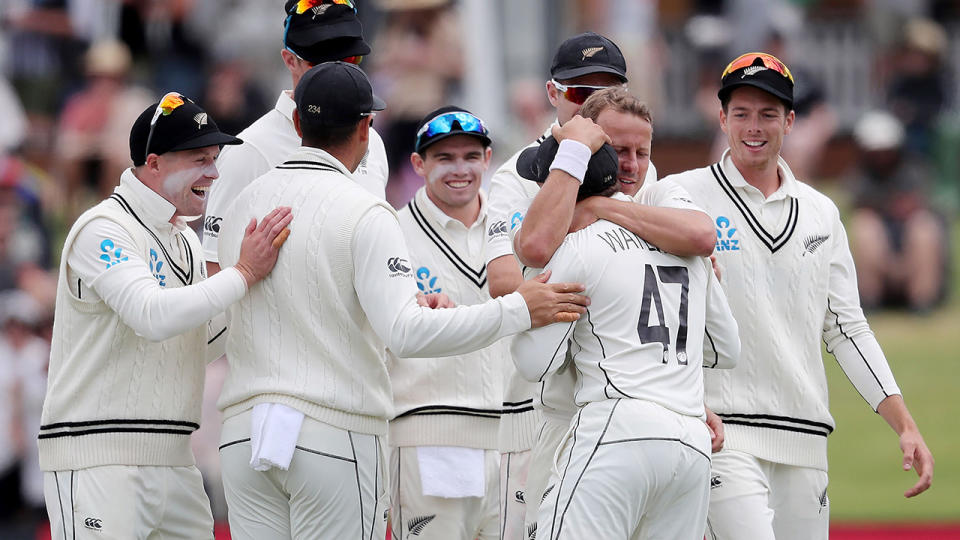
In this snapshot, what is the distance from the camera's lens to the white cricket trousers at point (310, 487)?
489cm

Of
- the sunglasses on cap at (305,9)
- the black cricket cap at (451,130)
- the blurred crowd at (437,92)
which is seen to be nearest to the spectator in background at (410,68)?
the blurred crowd at (437,92)

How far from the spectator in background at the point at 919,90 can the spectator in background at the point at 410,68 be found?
17.5 feet

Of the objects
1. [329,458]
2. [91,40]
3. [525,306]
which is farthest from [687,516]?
[91,40]

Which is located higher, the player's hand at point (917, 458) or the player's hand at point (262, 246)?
the player's hand at point (262, 246)

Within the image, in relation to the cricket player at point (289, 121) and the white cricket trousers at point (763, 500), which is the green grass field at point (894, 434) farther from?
Result: the cricket player at point (289, 121)

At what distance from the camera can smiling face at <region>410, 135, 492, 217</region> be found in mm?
6172

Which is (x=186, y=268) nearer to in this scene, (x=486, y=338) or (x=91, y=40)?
(x=486, y=338)

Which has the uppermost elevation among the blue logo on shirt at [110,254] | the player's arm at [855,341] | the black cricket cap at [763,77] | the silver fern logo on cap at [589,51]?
the silver fern logo on cap at [589,51]

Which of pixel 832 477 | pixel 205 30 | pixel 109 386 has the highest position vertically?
pixel 205 30

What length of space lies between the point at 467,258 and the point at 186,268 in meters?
1.30

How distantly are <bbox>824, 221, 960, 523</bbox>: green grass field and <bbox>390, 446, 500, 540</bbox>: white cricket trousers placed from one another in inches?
239

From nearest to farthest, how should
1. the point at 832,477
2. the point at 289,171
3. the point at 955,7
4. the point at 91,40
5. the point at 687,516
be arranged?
the point at 687,516 → the point at 289,171 → the point at 832,477 → the point at 91,40 → the point at 955,7

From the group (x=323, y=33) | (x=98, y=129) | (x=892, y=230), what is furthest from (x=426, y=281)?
(x=892, y=230)

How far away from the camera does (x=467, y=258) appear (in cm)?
620
